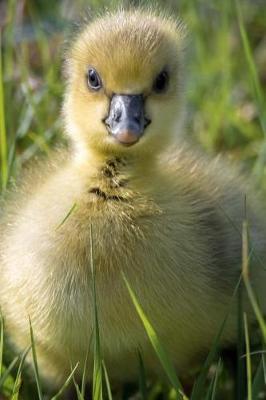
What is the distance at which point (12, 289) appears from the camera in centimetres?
196

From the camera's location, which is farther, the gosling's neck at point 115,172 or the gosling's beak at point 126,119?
the gosling's neck at point 115,172

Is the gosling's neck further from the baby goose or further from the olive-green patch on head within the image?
the olive-green patch on head

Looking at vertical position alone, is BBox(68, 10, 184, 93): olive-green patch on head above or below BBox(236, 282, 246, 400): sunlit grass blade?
above

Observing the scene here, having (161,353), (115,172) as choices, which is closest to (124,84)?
(115,172)

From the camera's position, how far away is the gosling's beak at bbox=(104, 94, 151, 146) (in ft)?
6.01

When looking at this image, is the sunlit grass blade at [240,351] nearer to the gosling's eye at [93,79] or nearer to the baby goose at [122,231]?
the baby goose at [122,231]

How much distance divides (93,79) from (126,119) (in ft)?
0.53

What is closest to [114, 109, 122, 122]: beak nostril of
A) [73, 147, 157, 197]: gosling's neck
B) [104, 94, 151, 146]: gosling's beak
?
[104, 94, 151, 146]: gosling's beak

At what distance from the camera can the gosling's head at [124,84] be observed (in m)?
1.88

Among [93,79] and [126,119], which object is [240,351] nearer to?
[126,119]

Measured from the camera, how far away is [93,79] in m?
1.97

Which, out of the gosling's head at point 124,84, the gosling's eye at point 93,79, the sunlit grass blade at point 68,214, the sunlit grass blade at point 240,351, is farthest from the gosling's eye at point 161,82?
the sunlit grass blade at point 240,351

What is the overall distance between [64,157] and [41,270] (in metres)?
0.37

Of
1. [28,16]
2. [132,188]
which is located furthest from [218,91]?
[132,188]
